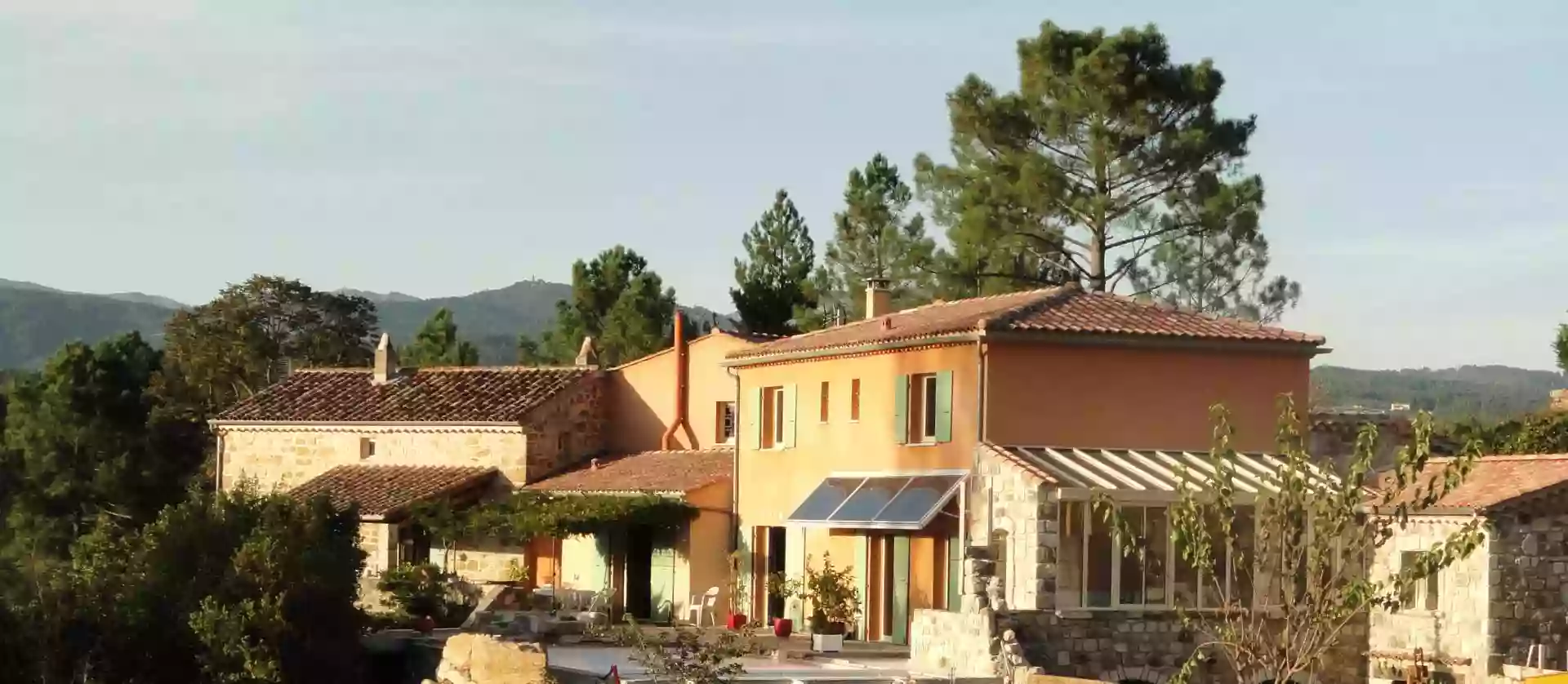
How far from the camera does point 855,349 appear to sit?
31.3 meters

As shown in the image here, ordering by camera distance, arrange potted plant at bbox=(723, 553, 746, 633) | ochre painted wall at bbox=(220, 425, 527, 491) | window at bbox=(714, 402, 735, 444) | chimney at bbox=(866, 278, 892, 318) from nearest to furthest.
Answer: potted plant at bbox=(723, 553, 746, 633)
chimney at bbox=(866, 278, 892, 318)
window at bbox=(714, 402, 735, 444)
ochre painted wall at bbox=(220, 425, 527, 491)

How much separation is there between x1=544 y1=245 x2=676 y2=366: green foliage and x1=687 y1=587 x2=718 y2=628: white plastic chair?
22.8 metres

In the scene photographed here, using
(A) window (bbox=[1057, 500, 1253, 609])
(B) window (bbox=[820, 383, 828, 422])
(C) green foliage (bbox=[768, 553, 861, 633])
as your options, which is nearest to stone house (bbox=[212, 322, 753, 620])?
(B) window (bbox=[820, 383, 828, 422])

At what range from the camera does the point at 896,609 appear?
98.3ft

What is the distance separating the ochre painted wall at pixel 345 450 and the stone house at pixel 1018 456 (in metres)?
8.22

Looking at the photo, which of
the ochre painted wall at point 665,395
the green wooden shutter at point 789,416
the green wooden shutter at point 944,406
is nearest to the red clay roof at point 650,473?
→ the ochre painted wall at point 665,395

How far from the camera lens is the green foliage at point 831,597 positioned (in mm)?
30125

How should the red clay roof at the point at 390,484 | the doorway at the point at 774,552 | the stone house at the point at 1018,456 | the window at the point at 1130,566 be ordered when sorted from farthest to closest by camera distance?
the red clay roof at the point at 390,484
the doorway at the point at 774,552
the window at the point at 1130,566
the stone house at the point at 1018,456

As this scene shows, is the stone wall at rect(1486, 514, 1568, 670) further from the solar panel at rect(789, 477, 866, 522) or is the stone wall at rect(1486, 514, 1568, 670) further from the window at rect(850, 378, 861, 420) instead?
the window at rect(850, 378, 861, 420)

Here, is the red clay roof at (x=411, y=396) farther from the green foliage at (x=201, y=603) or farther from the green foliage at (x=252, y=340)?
the green foliage at (x=252, y=340)

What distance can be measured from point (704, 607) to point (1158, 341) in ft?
29.5

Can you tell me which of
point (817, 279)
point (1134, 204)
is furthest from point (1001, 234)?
point (817, 279)

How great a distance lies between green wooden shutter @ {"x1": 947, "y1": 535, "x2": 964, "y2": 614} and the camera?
2867 centimetres

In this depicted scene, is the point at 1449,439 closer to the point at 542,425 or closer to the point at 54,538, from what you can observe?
the point at 542,425
